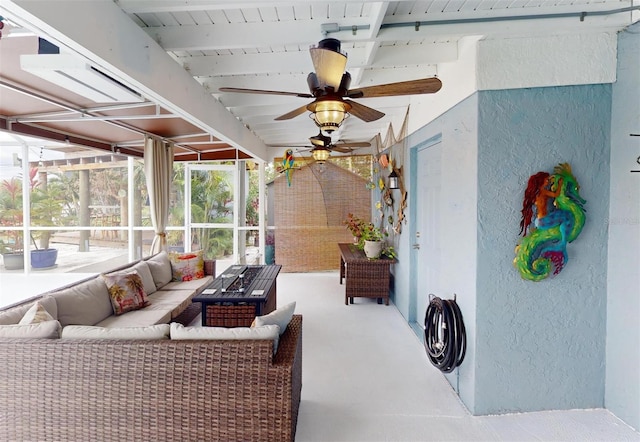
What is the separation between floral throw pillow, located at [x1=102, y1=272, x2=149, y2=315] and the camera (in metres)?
3.38

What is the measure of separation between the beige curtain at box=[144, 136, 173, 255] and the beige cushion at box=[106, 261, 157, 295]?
3.82 ft

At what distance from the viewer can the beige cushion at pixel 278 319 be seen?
2.21m

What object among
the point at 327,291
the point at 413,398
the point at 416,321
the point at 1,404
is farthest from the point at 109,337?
the point at 327,291

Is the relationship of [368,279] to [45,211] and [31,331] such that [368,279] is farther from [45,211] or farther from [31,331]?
[45,211]

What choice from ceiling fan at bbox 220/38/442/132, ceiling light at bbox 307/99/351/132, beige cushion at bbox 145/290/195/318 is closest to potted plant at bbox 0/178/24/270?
beige cushion at bbox 145/290/195/318

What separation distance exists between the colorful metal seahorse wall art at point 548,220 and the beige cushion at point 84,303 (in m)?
3.47

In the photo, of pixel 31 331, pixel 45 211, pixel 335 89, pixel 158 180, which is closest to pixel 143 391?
pixel 31 331

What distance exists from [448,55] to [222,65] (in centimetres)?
185

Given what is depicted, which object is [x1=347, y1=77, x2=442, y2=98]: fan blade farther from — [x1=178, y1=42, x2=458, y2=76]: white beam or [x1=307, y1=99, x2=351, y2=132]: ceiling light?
[x1=178, y1=42, x2=458, y2=76]: white beam

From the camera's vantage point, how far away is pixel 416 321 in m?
4.29

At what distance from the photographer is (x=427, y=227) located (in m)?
3.93

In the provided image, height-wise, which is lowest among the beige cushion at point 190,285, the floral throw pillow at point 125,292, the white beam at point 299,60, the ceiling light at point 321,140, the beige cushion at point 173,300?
the beige cushion at point 173,300

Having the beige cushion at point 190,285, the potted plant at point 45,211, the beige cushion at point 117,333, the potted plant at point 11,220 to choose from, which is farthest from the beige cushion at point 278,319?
the potted plant at point 11,220

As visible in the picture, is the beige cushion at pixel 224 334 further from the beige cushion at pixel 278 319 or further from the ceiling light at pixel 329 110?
the ceiling light at pixel 329 110
